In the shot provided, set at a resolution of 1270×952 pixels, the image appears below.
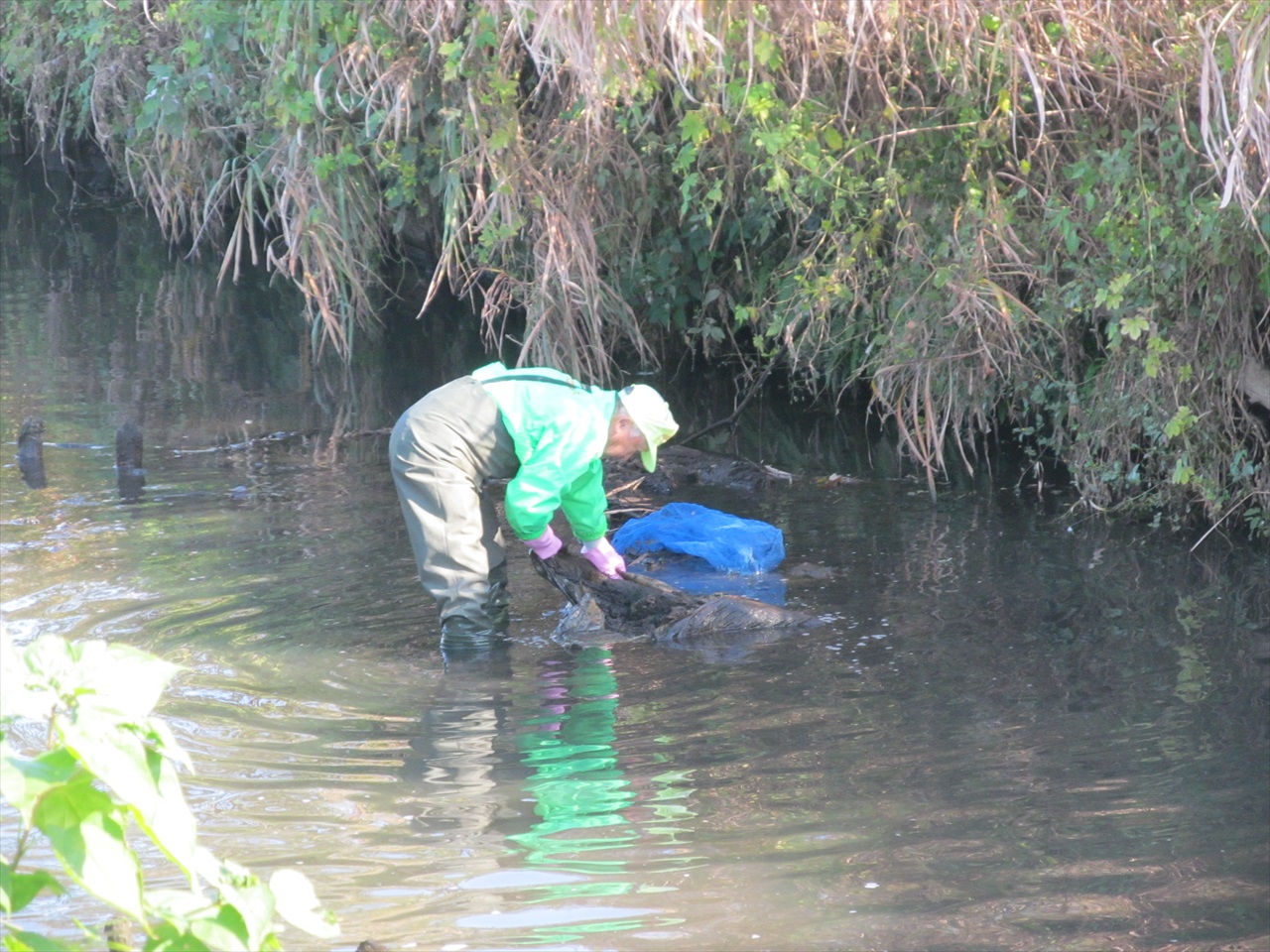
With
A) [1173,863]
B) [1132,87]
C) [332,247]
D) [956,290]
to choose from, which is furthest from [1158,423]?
[332,247]

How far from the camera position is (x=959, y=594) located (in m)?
6.33

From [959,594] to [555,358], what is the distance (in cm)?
338

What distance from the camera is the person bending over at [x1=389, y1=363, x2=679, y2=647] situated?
18.2ft

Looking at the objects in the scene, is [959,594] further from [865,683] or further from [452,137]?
[452,137]

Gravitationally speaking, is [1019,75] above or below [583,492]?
above

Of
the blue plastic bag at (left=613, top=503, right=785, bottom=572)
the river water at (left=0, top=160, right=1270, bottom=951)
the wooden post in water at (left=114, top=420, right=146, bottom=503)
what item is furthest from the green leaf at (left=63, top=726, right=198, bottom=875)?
the wooden post in water at (left=114, top=420, right=146, bottom=503)

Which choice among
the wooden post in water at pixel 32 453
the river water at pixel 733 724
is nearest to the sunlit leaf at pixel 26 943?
the river water at pixel 733 724

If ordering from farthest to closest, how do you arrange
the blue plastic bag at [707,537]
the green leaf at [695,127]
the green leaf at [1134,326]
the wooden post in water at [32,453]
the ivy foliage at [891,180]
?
the wooden post in water at [32,453] < the green leaf at [695,127] < the blue plastic bag at [707,537] < the green leaf at [1134,326] < the ivy foliage at [891,180]

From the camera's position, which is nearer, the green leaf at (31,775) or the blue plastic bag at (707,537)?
the green leaf at (31,775)

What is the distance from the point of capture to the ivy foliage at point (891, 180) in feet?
20.2

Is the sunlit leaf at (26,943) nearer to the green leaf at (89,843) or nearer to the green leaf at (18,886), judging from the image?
the green leaf at (18,886)

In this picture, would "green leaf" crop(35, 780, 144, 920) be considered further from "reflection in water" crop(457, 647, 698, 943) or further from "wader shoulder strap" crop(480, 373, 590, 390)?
"wader shoulder strap" crop(480, 373, 590, 390)

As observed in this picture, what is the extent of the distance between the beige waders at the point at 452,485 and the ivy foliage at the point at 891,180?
58.8 inches

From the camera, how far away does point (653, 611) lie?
586cm
